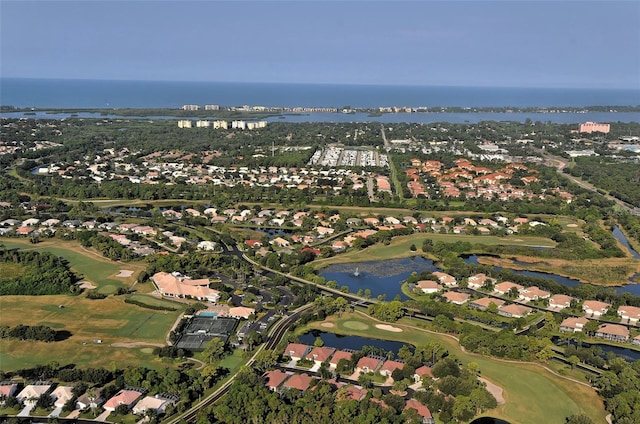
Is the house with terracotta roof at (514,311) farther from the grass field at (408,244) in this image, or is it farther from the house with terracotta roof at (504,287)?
the grass field at (408,244)

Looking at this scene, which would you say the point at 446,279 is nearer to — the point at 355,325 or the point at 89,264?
the point at 355,325

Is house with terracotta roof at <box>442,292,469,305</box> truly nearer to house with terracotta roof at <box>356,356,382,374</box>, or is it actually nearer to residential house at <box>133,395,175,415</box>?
house with terracotta roof at <box>356,356,382,374</box>

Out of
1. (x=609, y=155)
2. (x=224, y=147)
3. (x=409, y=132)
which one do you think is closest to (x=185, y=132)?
(x=224, y=147)

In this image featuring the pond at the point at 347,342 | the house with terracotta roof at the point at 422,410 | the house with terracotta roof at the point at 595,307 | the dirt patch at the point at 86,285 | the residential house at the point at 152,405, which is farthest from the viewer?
the dirt patch at the point at 86,285

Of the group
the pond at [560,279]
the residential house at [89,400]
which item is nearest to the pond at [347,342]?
the residential house at [89,400]

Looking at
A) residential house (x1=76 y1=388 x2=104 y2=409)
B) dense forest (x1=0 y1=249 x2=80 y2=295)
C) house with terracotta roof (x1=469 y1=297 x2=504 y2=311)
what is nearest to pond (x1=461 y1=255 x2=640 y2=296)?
house with terracotta roof (x1=469 y1=297 x2=504 y2=311)
